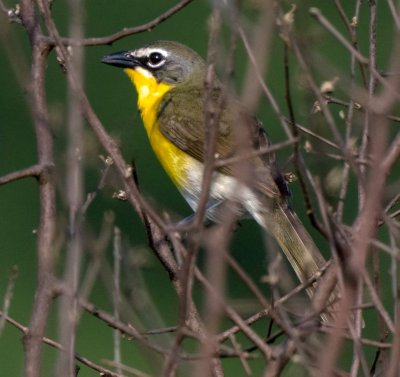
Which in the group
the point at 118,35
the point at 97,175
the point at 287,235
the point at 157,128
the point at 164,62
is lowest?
the point at 97,175

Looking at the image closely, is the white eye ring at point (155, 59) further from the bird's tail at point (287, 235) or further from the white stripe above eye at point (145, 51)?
the bird's tail at point (287, 235)

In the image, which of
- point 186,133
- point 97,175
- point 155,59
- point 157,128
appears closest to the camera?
point 186,133

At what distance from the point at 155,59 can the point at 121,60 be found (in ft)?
0.71

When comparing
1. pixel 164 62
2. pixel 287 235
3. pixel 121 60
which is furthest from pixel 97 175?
pixel 287 235

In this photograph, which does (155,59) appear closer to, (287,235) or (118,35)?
(287,235)

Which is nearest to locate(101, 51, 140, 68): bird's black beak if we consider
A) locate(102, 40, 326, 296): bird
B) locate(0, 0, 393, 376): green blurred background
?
locate(102, 40, 326, 296): bird

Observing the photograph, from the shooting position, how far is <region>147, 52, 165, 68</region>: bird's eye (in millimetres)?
4793

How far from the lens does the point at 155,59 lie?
15.8 feet

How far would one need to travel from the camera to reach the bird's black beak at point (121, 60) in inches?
180

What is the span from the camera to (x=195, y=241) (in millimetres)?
1926

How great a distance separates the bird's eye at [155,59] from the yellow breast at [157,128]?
0.05m

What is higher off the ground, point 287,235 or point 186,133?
point 186,133

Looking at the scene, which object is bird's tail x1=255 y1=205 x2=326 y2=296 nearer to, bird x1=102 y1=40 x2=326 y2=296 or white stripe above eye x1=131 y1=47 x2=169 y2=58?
bird x1=102 y1=40 x2=326 y2=296

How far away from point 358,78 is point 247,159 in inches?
190
